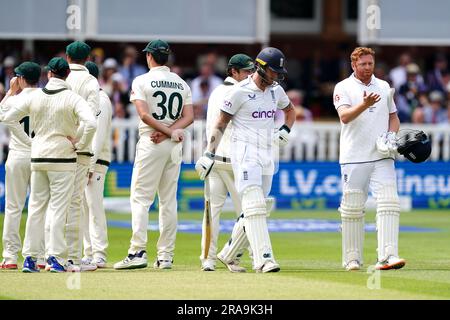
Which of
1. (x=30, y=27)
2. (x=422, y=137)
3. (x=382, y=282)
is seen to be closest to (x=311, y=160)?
(x=30, y=27)

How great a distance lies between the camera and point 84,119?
40.2ft

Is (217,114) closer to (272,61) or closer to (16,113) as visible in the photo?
(272,61)

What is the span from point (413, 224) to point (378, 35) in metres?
6.44

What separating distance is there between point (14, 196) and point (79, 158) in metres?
0.94

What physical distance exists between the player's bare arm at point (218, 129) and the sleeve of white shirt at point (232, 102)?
0.06 m

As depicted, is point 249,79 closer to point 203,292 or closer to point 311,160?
point 203,292

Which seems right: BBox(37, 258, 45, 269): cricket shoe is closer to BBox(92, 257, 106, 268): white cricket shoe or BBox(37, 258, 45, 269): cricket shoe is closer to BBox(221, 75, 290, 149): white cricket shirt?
BBox(92, 257, 106, 268): white cricket shoe

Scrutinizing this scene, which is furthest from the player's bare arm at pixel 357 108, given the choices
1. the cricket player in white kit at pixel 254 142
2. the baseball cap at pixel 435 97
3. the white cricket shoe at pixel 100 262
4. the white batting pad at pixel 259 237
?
the baseball cap at pixel 435 97

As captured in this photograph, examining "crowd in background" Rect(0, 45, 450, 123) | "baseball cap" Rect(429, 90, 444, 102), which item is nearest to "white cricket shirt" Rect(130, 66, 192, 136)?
"crowd in background" Rect(0, 45, 450, 123)

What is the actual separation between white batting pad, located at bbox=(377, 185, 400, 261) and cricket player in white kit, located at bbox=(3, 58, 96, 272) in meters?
3.04

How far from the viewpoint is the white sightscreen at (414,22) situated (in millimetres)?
26375

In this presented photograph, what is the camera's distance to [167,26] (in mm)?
25641

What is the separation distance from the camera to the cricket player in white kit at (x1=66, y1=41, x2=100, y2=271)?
1287cm
